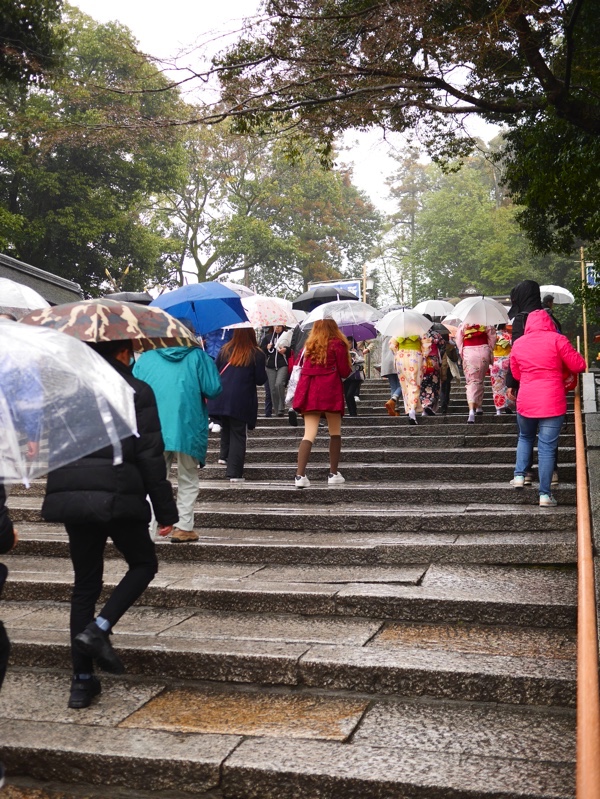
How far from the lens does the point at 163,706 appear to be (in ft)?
15.0

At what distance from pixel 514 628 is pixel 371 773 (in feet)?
6.16

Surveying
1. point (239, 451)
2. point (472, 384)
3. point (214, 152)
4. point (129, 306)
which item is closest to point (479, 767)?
point (129, 306)

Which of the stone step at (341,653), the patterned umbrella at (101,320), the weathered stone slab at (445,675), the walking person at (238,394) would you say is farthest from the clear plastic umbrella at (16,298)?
the weathered stone slab at (445,675)

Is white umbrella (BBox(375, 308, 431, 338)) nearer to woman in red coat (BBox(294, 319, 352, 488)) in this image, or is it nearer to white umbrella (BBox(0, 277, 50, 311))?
woman in red coat (BBox(294, 319, 352, 488))

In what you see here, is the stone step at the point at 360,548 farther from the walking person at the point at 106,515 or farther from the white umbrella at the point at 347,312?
the white umbrella at the point at 347,312

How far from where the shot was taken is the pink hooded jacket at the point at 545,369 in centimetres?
784

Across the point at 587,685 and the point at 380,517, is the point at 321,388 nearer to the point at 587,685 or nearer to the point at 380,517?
the point at 380,517

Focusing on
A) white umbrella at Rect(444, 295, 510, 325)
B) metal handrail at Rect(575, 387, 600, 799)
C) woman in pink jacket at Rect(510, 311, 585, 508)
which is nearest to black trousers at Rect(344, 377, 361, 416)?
white umbrella at Rect(444, 295, 510, 325)

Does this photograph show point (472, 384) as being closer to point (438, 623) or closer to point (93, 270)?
point (438, 623)

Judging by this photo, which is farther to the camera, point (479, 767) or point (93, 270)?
point (93, 270)

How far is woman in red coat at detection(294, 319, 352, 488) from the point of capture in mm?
9312

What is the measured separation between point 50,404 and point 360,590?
113 inches

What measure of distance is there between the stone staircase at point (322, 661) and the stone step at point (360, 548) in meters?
0.02

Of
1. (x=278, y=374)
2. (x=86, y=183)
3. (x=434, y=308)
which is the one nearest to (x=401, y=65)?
(x=278, y=374)
